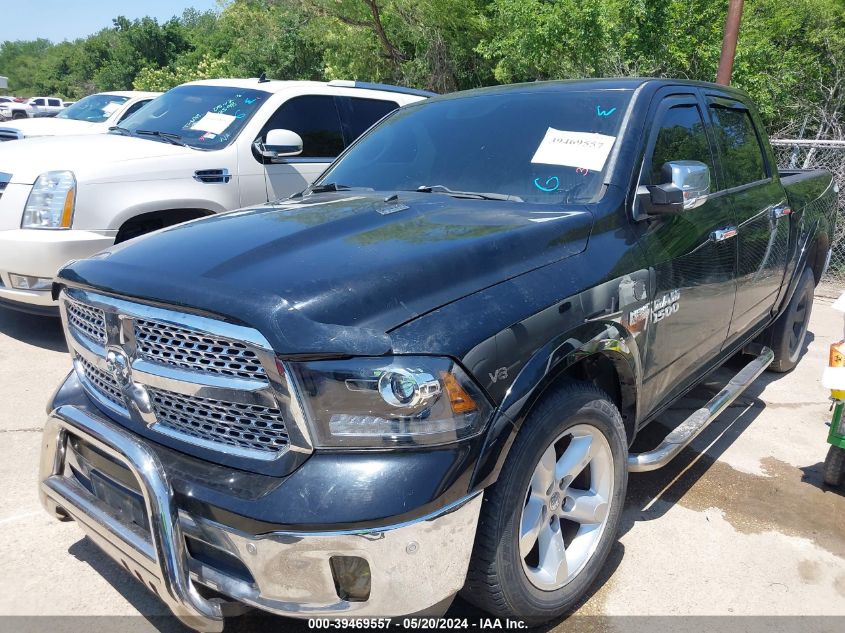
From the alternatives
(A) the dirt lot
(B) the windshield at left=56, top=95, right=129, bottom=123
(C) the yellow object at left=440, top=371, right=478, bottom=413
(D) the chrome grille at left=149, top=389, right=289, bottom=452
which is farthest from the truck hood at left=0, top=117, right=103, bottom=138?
(C) the yellow object at left=440, top=371, right=478, bottom=413

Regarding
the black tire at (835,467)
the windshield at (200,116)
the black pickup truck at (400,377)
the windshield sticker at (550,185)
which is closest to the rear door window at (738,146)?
the black pickup truck at (400,377)

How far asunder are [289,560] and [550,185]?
1.86m

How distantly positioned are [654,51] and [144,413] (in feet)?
33.9

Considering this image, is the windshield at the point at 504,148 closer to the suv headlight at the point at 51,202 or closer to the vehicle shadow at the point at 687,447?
the vehicle shadow at the point at 687,447

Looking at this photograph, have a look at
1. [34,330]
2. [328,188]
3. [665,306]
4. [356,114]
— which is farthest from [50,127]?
[665,306]

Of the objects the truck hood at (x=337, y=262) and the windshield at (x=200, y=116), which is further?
the windshield at (x=200, y=116)

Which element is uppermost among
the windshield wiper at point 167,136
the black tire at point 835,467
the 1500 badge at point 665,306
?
the windshield wiper at point 167,136

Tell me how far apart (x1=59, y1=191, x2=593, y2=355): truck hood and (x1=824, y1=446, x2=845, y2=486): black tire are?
79.2 inches

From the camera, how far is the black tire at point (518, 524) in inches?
84.2

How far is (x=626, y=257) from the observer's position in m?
2.77

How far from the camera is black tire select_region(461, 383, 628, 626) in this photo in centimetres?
214

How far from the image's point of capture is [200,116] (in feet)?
20.4

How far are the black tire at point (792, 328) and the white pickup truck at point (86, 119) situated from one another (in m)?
6.72

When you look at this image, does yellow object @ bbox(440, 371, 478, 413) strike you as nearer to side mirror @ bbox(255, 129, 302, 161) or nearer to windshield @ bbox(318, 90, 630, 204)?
windshield @ bbox(318, 90, 630, 204)
